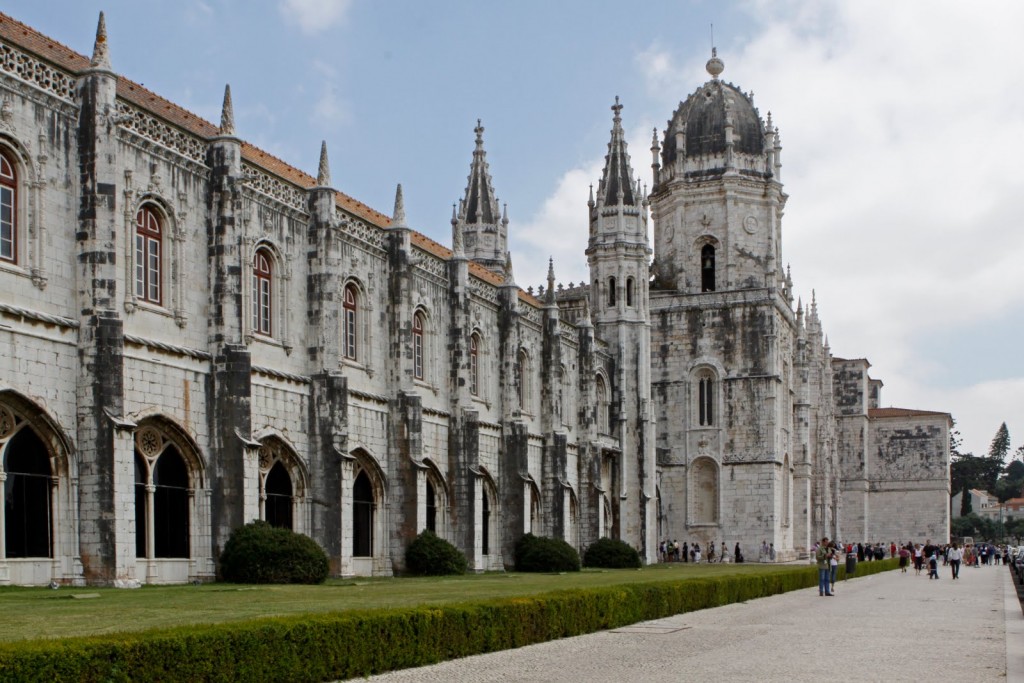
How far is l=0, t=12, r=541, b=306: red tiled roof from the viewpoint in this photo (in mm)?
24469

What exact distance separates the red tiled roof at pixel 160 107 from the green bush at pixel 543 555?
9873mm

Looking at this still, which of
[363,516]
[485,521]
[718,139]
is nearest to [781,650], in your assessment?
[363,516]

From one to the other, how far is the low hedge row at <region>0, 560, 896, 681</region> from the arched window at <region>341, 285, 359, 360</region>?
14283 millimetres

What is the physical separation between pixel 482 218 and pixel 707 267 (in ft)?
39.8

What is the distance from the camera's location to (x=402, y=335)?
35.1 meters

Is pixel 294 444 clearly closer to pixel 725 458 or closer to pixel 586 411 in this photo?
pixel 586 411

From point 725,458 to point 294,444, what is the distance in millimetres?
36148

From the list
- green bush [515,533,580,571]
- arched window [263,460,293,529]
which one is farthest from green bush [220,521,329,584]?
green bush [515,533,580,571]

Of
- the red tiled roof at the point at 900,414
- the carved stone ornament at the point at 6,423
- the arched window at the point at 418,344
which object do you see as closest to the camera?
the carved stone ornament at the point at 6,423

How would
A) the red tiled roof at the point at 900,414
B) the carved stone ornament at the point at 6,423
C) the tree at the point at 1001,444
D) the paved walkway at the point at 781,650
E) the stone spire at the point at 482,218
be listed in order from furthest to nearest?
1. the tree at the point at 1001,444
2. the red tiled roof at the point at 900,414
3. the stone spire at the point at 482,218
4. the carved stone ornament at the point at 6,423
5. the paved walkway at the point at 781,650

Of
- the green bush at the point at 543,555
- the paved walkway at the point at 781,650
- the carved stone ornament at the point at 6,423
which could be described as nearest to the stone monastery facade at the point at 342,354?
the carved stone ornament at the point at 6,423

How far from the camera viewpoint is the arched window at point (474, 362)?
137 feet

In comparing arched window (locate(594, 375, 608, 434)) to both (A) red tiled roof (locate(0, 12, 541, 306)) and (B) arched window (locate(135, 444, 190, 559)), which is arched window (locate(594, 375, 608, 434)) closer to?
(A) red tiled roof (locate(0, 12, 541, 306))

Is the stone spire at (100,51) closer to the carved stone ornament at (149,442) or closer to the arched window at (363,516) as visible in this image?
the carved stone ornament at (149,442)
